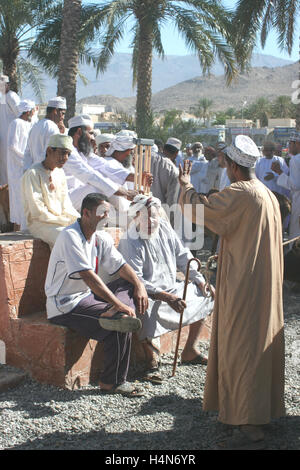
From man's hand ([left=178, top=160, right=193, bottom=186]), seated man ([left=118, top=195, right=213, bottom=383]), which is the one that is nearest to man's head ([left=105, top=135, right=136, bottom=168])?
seated man ([left=118, top=195, right=213, bottom=383])

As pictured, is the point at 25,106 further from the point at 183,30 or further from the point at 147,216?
the point at 183,30

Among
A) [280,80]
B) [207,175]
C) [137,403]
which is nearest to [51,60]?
[207,175]

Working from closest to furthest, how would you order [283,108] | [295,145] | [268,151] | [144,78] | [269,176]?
[295,145] < [269,176] < [268,151] < [144,78] < [283,108]

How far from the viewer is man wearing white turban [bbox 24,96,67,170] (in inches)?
230

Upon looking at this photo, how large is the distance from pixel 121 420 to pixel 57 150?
2328 millimetres

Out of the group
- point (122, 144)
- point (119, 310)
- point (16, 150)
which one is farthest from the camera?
point (16, 150)

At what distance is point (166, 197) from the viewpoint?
786 centimetres

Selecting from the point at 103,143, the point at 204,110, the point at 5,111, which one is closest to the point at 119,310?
the point at 103,143

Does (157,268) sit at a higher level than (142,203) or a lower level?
lower

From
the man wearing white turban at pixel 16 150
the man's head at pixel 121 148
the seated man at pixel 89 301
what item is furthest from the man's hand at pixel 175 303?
the man wearing white turban at pixel 16 150

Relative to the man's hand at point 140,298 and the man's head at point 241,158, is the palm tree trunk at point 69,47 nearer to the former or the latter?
the man's hand at point 140,298

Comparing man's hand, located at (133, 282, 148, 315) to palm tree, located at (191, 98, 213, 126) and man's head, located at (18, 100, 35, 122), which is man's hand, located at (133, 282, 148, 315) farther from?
palm tree, located at (191, 98, 213, 126)

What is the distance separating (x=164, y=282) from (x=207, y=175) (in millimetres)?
6282

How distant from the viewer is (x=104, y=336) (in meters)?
4.20
